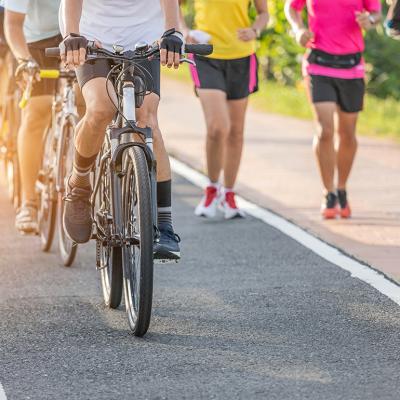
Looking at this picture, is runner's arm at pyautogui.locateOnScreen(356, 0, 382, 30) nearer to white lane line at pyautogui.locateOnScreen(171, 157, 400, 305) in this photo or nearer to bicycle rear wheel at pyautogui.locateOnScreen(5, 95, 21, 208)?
white lane line at pyautogui.locateOnScreen(171, 157, 400, 305)

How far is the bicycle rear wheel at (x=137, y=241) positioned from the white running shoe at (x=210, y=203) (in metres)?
3.46

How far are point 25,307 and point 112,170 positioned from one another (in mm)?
1004

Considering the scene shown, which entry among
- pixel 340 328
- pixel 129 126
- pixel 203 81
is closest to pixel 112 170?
pixel 129 126

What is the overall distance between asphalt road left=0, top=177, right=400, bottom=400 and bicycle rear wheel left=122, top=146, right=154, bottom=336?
140 millimetres

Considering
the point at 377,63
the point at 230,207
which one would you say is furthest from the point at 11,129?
the point at 377,63

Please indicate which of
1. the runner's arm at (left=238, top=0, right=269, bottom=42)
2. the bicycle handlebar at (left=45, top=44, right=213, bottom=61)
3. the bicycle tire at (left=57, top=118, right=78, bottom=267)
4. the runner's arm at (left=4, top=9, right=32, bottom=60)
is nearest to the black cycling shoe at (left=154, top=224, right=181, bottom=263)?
the bicycle handlebar at (left=45, top=44, right=213, bottom=61)

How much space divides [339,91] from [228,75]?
31.8 inches

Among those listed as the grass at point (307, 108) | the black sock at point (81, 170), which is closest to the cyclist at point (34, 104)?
the black sock at point (81, 170)

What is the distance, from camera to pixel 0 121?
10.4 m

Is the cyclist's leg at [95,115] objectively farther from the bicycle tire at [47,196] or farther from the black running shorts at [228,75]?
the black running shorts at [228,75]

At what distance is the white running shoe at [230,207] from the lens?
10023 mm

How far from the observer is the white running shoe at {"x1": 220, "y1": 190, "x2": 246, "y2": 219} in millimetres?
10023

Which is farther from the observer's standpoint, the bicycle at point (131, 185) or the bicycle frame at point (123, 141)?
the bicycle frame at point (123, 141)

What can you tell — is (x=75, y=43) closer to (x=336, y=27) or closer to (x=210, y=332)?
(x=210, y=332)
